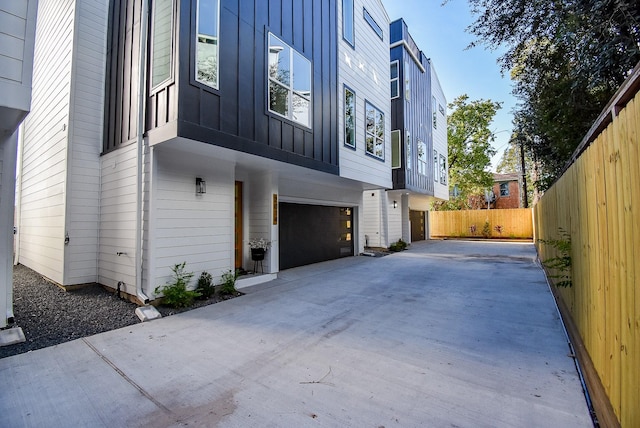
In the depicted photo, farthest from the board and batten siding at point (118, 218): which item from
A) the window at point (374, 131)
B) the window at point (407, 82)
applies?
the window at point (407, 82)

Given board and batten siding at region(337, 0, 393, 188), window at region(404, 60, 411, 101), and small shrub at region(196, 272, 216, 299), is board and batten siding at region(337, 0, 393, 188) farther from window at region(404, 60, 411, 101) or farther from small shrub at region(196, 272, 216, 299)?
small shrub at region(196, 272, 216, 299)

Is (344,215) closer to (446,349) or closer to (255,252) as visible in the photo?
(255,252)

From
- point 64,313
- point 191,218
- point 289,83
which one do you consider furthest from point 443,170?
point 64,313

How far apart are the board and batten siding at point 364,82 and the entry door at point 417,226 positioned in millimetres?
6745

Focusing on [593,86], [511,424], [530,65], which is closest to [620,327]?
[511,424]

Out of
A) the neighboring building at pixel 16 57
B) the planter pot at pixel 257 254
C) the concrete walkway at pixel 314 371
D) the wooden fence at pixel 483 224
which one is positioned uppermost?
the neighboring building at pixel 16 57

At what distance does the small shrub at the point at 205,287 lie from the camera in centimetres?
516

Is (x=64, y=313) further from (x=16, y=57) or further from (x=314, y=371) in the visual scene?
(x=314, y=371)

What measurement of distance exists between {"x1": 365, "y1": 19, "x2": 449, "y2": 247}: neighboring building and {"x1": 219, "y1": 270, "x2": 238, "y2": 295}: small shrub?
26.6 feet

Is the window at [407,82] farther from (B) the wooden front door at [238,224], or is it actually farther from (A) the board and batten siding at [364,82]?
(B) the wooden front door at [238,224]

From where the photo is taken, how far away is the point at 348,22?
28.7 ft

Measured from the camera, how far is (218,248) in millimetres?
5758

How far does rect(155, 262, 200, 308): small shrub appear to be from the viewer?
4656mm

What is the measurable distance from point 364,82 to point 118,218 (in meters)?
7.73
